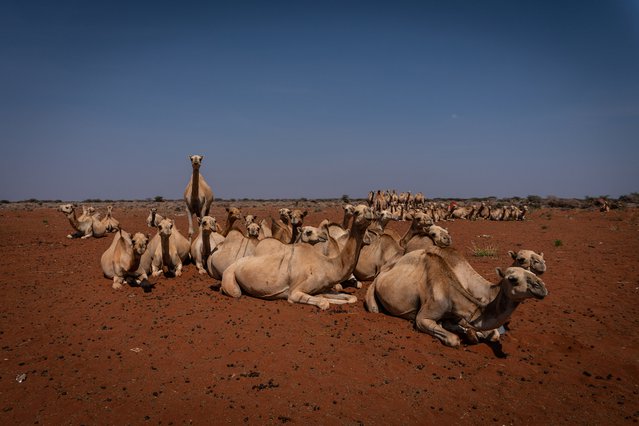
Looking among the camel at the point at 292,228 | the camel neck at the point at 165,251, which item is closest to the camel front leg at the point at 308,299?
the camel at the point at 292,228

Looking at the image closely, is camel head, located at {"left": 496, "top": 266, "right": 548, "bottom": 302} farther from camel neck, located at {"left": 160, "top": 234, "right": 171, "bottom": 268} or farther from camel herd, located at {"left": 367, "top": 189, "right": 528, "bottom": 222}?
camel herd, located at {"left": 367, "top": 189, "right": 528, "bottom": 222}

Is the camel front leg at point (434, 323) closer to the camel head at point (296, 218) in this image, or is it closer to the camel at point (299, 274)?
the camel at point (299, 274)

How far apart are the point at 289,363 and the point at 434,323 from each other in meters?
2.60

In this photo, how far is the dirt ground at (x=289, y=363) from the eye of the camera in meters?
5.31

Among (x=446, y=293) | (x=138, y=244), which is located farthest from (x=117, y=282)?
(x=446, y=293)

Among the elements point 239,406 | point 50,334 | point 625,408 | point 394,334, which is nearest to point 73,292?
point 50,334

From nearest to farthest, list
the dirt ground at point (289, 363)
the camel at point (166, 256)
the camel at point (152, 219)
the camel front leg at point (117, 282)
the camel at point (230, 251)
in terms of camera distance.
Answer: the dirt ground at point (289, 363), the camel front leg at point (117, 282), the camel at point (230, 251), the camel at point (166, 256), the camel at point (152, 219)

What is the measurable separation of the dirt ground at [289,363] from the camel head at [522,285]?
1.21 metres

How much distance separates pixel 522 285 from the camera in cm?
614

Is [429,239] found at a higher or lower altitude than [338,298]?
higher

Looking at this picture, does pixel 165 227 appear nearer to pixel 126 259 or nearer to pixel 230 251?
pixel 126 259

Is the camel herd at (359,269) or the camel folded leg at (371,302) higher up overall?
the camel herd at (359,269)

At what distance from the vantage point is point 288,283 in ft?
30.1

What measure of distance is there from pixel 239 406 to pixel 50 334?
4363mm
